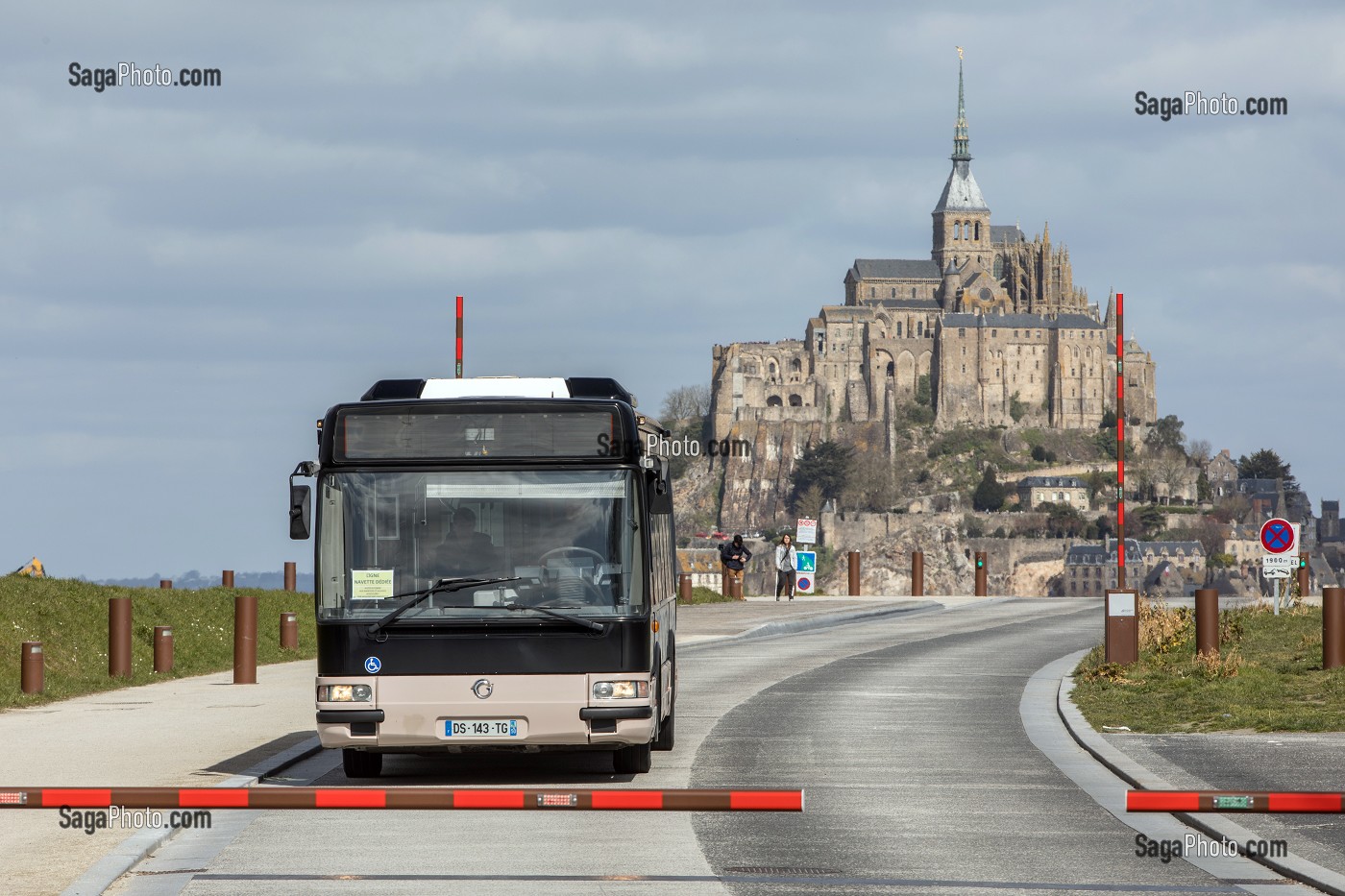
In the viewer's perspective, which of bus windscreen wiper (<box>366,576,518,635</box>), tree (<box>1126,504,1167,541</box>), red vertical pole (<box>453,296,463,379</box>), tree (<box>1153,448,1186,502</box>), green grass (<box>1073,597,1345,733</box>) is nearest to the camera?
bus windscreen wiper (<box>366,576,518,635</box>)

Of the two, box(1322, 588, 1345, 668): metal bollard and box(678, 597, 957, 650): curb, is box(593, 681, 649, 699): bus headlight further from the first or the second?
box(678, 597, 957, 650): curb

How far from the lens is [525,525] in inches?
502

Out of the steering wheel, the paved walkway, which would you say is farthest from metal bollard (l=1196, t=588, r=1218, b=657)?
the steering wheel

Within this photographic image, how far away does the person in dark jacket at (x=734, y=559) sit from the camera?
42.7 m

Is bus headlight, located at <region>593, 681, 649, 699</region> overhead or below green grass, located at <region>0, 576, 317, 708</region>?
overhead

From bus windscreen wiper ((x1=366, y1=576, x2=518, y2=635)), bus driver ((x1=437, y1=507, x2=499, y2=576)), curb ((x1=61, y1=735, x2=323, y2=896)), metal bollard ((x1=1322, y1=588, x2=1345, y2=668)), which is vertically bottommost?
curb ((x1=61, y1=735, x2=323, y2=896))

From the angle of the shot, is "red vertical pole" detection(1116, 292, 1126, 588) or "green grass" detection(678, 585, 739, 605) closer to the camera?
"red vertical pole" detection(1116, 292, 1126, 588)

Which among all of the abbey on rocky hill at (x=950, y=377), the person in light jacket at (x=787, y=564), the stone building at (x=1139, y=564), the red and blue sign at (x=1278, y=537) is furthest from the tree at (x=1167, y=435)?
the red and blue sign at (x=1278, y=537)

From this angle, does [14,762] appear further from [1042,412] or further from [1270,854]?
[1042,412]

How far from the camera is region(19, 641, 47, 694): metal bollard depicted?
66.4 feet

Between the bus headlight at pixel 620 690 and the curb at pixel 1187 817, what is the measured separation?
10.8 ft

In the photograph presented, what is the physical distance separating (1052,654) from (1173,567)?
470 feet

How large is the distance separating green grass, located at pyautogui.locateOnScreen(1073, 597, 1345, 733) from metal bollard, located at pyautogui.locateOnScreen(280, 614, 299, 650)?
11.5 meters

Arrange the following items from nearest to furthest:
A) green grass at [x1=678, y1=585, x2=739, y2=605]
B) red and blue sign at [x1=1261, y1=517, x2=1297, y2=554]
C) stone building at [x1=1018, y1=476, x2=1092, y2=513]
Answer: red and blue sign at [x1=1261, y1=517, x2=1297, y2=554] → green grass at [x1=678, y1=585, x2=739, y2=605] → stone building at [x1=1018, y1=476, x2=1092, y2=513]
